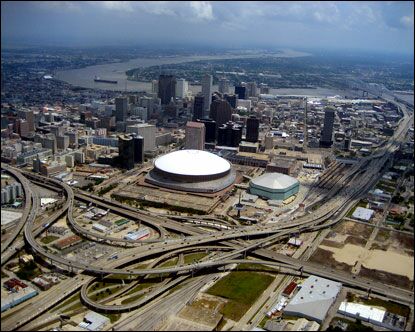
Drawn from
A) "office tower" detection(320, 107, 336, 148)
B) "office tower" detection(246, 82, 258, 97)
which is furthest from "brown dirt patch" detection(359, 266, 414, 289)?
"office tower" detection(246, 82, 258, 97)

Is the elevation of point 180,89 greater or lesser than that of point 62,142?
greater

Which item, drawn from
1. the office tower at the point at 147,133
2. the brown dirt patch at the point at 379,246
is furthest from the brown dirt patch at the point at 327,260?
the office tower at the point at 147,133

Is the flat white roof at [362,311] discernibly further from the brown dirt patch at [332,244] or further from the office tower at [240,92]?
the office tower at [240,92]

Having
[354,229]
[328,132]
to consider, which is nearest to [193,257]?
[354,229]

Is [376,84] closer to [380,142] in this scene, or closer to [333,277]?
[380,142]

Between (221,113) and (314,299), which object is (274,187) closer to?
(314,299)
